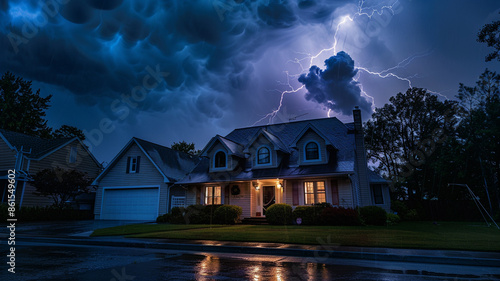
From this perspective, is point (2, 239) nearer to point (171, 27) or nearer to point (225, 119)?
point (171, 27)

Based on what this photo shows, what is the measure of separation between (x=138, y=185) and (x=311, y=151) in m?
15.2

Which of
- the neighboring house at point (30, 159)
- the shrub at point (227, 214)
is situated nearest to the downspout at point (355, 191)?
the shrub at point (227, 214)

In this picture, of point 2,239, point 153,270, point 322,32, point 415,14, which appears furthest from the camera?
point 322,32

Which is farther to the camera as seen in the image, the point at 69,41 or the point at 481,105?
the point at 481,105

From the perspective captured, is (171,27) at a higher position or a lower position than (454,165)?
higher

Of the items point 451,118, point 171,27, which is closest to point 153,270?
point 171,27

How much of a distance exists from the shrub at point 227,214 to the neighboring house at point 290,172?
125 centimetres

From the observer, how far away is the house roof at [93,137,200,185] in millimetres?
23859

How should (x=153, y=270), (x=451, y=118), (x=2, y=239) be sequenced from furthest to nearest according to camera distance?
(x=451, y=118) < (x=2, y=239) < (x=153, y=270)

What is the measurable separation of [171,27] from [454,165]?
92.7 feet

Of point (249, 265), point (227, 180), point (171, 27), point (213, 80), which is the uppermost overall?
point (171, 27)

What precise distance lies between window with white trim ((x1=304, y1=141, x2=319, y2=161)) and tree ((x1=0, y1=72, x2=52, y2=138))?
40058mm

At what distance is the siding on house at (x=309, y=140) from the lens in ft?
63.6

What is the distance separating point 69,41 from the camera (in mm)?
22062
